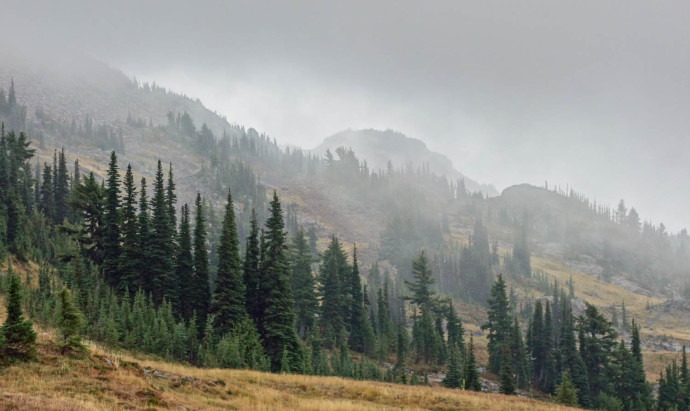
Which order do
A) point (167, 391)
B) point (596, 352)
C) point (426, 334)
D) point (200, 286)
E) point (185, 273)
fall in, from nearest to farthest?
point (167, 391) < point (200, 286) < point (185, 273) < point (596, 352) < point (426, 334)

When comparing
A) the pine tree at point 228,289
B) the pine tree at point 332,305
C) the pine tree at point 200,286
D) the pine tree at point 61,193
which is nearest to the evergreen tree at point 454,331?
the pine tree at point 332,305

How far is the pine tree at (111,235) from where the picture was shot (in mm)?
56906

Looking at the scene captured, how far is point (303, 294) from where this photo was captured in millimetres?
80000

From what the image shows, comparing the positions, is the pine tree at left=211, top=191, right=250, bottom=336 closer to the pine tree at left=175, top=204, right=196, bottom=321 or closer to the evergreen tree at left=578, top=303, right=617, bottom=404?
the pine tree at left=175, top=204, right=196, bottom=321

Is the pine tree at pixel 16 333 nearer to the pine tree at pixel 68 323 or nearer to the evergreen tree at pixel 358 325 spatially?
the pine tree at pixel 68 323

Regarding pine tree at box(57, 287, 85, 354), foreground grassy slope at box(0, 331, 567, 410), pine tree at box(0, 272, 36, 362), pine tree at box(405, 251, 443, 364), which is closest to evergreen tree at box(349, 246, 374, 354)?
pine tree at box(405, 251, 443, 364)

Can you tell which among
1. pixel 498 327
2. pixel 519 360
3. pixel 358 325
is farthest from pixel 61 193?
pixel 519 360

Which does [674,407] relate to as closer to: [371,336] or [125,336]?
[371,336]

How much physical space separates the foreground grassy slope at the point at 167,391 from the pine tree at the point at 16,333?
682 millimetres

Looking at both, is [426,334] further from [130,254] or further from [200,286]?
[130,254]

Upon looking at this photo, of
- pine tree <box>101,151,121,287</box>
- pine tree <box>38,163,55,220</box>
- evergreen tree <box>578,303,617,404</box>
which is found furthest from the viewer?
evergreen tree <box>578,303,617,404</box>

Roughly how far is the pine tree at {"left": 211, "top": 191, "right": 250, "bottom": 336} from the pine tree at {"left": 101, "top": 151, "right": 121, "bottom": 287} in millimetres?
13586

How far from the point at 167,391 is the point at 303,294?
195 feet

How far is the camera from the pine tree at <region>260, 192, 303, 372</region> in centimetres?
5128
